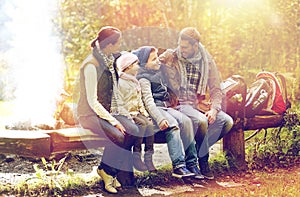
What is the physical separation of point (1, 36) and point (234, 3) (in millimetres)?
6024

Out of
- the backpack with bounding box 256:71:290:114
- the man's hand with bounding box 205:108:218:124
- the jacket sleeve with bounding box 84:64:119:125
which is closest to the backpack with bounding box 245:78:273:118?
the backpack with bounding box 256:71:290:114

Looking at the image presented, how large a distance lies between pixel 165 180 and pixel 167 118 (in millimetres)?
786

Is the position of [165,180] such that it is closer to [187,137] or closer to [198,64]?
[187,137]

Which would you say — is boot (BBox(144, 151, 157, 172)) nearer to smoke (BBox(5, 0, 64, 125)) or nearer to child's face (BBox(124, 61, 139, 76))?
child's face (BBox(124, 61, 139, 76))

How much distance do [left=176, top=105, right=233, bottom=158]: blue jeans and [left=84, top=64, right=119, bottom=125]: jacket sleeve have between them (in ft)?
3.03

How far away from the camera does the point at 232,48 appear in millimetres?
12500

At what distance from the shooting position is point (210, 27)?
40.0ft

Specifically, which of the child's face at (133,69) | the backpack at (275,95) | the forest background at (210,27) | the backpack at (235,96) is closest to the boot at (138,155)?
the child's face at (133,69)

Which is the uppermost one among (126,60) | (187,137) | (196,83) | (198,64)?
(126,60)

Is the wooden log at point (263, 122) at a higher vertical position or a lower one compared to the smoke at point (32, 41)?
lower

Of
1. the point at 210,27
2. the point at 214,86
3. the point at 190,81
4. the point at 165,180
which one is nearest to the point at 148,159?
the point at 165,180

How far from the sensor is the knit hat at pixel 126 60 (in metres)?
4.77

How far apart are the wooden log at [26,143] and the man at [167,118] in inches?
41.2

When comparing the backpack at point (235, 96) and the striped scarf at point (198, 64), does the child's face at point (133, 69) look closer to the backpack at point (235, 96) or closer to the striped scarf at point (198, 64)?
the striped scarf at point (198, 64)
